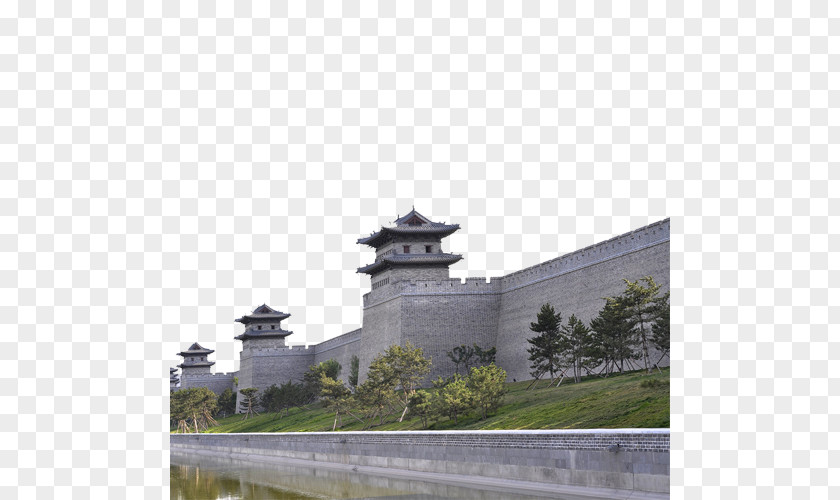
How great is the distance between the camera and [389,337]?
39.2 meters

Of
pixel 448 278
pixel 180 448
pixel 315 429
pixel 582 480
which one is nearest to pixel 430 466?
pixel 582 480

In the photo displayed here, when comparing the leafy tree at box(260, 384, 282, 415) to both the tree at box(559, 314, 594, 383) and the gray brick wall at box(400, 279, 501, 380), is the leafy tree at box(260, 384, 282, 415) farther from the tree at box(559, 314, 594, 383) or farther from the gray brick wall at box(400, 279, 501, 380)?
the tree at box(559, 314, 594, 383)

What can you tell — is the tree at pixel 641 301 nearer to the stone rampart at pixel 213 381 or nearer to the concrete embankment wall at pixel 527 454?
the concrete embankment wall at pixel 527 454

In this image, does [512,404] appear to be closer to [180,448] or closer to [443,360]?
[443,360]

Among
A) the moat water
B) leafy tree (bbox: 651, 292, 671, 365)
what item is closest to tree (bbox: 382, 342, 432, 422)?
the moat water

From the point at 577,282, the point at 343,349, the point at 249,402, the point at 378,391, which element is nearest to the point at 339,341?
the point at 343,349

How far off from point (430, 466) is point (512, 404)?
5645 mm

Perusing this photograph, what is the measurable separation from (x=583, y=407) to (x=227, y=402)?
41.3m

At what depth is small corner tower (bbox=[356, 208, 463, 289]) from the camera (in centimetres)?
4053

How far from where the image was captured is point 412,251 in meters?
41.4

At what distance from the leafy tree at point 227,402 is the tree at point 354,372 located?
15521 mm

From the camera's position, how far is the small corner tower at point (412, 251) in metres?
40.5

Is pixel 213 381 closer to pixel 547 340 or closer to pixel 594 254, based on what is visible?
pixel 547 340

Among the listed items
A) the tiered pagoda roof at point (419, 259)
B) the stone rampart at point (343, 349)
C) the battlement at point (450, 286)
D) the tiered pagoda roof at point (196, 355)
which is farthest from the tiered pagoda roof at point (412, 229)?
the tiered pagoda roof at point (196, 355)
